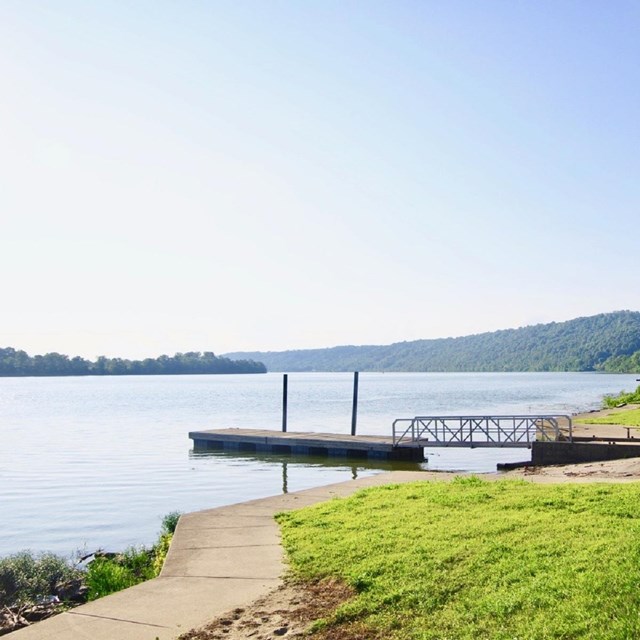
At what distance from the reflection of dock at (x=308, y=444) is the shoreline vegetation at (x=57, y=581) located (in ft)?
58.5

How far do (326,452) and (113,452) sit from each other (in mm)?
10916

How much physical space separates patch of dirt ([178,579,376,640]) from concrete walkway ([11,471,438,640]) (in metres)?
0.21

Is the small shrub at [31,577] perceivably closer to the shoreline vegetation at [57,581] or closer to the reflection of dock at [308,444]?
the shoreline vegetation at [57,581]

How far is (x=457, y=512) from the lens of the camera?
10.9 metres

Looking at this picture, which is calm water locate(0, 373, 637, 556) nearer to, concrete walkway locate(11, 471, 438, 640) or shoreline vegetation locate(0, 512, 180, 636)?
shoreline vegetation locate(0, 512, 180, 636)

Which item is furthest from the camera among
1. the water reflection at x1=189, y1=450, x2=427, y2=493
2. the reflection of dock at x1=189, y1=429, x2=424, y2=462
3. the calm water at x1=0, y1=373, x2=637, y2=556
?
the reflection of dock at x1=189, y1=429, x2=424, y2=462

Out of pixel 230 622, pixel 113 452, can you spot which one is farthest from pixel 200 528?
pixel 113 452

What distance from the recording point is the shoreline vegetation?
10.1 metres

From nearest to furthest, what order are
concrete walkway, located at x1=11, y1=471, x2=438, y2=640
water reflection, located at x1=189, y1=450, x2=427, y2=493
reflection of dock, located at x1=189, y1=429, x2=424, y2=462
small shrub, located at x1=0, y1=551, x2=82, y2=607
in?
concrete walkway, located at x1=11, y1=471, x2=438, y2=640 < small shrub, located at x1=0, y1=551, x2=82, y2=607 < water reflection, located at x1=189, y1=450, x2=427, y2=493 < reflection of dock, located at x1=189, y1=429, x2=424, y2=462

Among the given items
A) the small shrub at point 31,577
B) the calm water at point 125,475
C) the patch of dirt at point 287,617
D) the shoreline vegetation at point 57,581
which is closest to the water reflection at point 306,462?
the calm water at point 125,475

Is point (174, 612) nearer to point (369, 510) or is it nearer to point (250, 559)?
point (250, 559)

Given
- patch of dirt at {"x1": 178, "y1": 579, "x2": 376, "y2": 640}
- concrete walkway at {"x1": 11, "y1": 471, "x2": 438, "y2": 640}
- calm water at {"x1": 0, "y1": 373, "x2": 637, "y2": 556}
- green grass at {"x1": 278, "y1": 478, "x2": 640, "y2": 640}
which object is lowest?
calm water at {"x1": 0, "y1": 373, "x2": 637, "y2": 556}

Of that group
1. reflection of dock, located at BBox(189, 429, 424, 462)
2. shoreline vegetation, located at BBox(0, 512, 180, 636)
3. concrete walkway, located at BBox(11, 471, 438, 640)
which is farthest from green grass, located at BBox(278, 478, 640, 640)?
reflection of dock, located at BBox(189, 429, 424, 462)

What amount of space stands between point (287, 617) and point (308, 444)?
1028 inches
